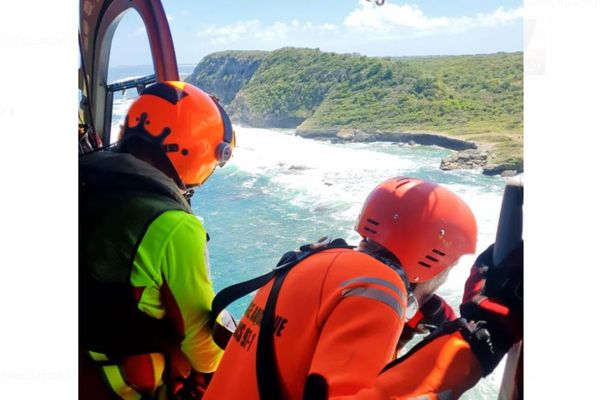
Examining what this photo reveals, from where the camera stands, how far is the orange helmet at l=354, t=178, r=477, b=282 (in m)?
1.00

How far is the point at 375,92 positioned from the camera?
44.3 metres

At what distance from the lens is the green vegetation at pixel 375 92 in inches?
1577

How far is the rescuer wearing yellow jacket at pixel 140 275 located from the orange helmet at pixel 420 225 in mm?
390

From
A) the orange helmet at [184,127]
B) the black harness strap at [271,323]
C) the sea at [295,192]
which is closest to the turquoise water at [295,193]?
the sea at [295,192]

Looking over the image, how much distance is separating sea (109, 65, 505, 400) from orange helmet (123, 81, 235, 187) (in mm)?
14106

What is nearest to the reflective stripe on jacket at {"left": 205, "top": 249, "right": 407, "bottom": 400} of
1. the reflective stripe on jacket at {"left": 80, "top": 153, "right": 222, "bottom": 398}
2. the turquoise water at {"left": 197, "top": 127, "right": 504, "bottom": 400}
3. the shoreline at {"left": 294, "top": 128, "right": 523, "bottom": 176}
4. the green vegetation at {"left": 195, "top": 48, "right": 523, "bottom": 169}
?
the reflective stripe on jacket at {"left": 80, "top": 153, "right": 222, "bottom": 398}

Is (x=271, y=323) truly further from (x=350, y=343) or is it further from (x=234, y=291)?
(x=234, y=291)

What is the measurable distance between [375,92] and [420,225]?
44.7 meters

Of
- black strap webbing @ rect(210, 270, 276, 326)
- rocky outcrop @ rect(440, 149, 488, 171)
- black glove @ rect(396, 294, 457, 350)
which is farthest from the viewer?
rocky outcrop @ rect(440, 149, 488, 171)

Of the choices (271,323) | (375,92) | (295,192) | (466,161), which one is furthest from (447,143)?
(271,323)

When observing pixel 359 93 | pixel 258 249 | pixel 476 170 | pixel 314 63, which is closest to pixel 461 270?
pixel 258 249

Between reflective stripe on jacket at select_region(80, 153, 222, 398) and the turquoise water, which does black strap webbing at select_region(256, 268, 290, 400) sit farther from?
the turquoise water
